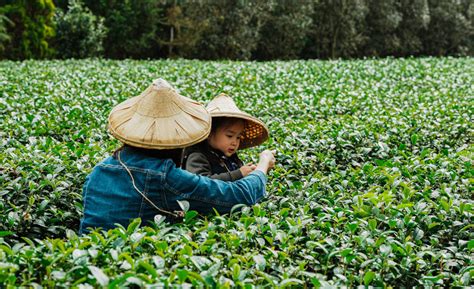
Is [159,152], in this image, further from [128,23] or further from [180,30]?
[180,30]

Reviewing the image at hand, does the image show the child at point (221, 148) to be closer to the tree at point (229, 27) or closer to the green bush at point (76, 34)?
the green bush at point (76, 34)

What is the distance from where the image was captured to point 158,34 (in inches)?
877

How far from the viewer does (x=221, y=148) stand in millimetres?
3646

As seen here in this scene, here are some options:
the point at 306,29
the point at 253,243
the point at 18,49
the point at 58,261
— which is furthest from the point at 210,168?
the point at 306,29

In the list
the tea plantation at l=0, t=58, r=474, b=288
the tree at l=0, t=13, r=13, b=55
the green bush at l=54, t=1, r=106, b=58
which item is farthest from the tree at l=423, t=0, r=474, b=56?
the tea plantation at l=0, t=58, r=474, b=288

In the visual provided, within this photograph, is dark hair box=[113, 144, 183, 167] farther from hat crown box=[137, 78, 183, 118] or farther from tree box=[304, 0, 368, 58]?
tree box=[304, 0, 368, 58]

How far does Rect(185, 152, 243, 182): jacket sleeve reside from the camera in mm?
3475

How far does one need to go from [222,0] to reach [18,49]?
695 cm

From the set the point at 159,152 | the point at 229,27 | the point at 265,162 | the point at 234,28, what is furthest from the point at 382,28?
the point at 159,152

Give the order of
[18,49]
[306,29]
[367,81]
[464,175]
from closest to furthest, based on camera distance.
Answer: [464,175], [367,81], [18,49], [306,29]

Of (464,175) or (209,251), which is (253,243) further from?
(464,175)

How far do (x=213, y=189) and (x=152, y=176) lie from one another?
289 mm

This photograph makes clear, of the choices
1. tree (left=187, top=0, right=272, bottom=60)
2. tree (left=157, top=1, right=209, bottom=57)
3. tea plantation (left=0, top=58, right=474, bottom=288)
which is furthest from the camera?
tree (left=187, top=0, right=272, bottom=60)

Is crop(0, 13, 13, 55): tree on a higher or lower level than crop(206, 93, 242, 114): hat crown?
lower
